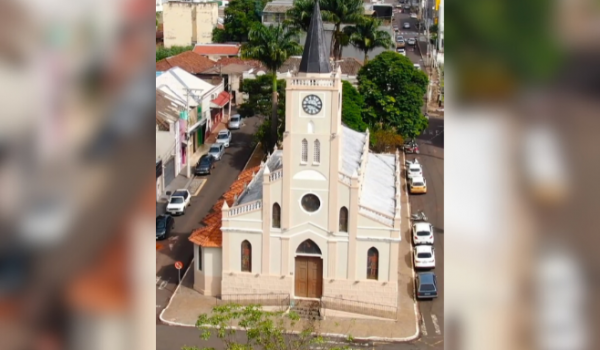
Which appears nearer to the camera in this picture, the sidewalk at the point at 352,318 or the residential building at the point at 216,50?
the sidewalk at the point at 352,318

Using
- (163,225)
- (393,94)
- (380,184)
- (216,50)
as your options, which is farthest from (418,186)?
(216,50)

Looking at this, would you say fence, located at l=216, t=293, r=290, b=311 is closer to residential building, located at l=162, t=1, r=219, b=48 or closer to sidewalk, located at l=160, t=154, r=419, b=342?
sidewalk, located at l=160, t=154, r=419, b=342

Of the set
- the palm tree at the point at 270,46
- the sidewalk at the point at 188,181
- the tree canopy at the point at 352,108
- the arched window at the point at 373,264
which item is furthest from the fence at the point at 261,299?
the tree canopy at the point at 352,108

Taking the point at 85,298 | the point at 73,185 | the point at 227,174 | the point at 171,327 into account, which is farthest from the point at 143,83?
the point at 227,174

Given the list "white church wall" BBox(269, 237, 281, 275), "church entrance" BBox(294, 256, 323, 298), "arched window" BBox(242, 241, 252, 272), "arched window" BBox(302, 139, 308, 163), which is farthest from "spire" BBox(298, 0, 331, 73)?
"church entrance" BBox(294, 256, 323, 298)

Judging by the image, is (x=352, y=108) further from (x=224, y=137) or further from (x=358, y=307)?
(x=358, y=307)

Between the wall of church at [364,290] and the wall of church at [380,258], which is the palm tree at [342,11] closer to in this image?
the wall of church at [380,258]
